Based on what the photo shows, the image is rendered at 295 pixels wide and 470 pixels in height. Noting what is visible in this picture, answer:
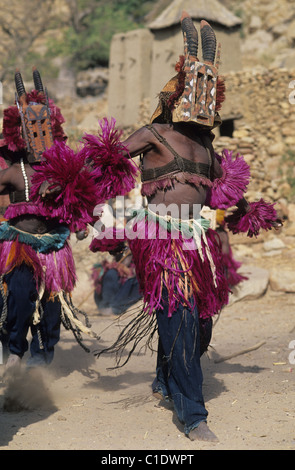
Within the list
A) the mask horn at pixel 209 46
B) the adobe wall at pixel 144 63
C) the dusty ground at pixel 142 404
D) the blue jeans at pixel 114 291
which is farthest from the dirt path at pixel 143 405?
the adobe wall at pixel 144 63

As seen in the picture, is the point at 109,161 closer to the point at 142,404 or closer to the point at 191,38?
the point at 191,38

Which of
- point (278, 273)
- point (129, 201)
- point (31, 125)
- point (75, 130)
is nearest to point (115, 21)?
point (75, 130)

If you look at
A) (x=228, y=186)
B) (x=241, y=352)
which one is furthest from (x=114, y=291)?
(x=228, y=186)

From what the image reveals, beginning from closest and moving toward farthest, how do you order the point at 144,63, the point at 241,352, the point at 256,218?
the point at 256,218 → the point at 241,352 → the point at 144,63

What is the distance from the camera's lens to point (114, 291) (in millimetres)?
9266

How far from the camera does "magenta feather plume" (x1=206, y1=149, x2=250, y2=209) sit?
15.4 feet

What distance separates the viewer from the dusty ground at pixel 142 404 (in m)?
3.88

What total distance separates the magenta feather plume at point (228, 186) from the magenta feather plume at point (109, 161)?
2.60 ft

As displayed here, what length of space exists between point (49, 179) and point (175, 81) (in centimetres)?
102

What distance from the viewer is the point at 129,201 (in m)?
12.9

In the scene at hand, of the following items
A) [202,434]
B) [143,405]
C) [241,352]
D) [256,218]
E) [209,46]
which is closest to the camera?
[202,434]

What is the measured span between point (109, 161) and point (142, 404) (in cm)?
178

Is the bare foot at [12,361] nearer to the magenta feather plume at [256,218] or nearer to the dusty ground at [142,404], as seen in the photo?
the dusty ground at [142,404]

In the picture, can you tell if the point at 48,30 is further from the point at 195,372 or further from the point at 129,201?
the point at 195,372
